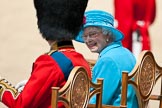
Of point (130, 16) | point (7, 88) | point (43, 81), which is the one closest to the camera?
point (43, 81)

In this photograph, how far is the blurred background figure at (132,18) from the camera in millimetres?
5891

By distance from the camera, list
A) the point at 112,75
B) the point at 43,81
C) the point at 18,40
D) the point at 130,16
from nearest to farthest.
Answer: the point at 43,81, the point at 112,75, the point at 130,16, the point at 18,40

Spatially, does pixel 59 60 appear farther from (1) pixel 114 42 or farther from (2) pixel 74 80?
(1) pixel 114 42

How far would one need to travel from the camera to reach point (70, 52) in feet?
13.6

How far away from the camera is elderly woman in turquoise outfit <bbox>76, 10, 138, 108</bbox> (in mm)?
4613

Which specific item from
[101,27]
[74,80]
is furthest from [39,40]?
[74,80]

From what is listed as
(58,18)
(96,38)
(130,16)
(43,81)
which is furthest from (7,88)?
(130,16)

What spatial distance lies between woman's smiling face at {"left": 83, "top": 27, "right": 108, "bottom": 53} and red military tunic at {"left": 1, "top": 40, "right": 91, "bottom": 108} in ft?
2.99

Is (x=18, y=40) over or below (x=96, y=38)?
over

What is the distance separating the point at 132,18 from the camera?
5.92 metres

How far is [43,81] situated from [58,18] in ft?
1.27

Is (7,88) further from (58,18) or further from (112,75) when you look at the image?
(112,75)

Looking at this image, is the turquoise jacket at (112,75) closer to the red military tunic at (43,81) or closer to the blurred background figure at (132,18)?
the red military tunic at (43,81)

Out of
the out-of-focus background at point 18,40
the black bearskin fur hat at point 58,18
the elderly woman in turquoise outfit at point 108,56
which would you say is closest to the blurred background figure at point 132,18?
the elderly woman in turquoise outfit at point 108,56
